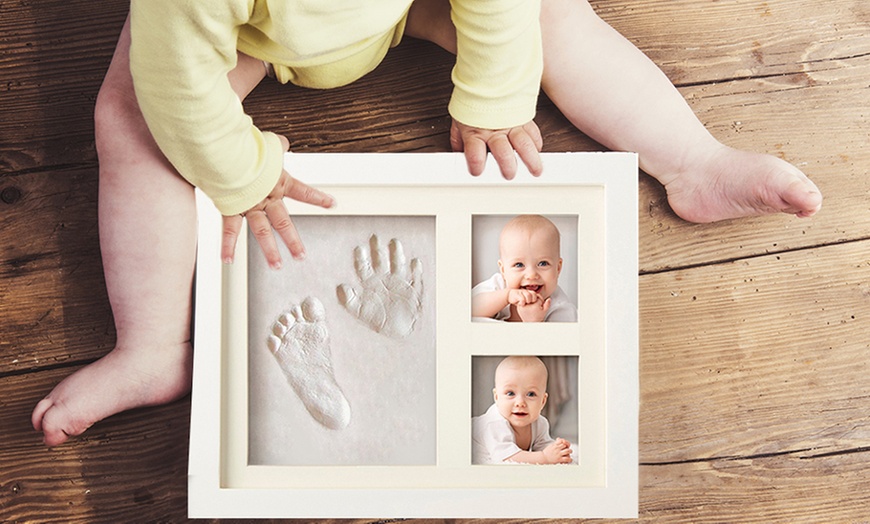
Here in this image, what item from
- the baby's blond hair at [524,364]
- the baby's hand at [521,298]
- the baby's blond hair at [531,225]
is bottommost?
the baby's blond hair at [524,364]

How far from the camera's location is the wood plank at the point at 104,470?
0.67 metres

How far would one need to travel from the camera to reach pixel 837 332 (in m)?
0.68

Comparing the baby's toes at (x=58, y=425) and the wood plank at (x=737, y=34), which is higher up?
the wood plank at (x=737, y=34)

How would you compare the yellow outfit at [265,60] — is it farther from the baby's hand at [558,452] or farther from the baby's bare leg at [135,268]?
the baby's hand at [558,452]

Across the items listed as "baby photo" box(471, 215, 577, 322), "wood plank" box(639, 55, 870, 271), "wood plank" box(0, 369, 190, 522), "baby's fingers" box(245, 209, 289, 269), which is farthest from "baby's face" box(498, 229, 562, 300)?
"wood plank" box(0, 369, 190, 522)

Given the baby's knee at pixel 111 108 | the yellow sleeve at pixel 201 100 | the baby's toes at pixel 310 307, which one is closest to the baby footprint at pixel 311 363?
the baby's toes at pixel 310 307

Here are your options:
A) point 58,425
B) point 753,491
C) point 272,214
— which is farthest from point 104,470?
point 753,491

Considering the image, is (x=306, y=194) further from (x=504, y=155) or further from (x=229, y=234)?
(x=504, y=155)

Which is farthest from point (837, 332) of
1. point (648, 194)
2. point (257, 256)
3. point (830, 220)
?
point (257, 256)

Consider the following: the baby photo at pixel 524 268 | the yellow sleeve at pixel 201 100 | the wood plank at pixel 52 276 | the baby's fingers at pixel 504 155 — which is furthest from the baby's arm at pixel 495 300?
the wood plank at pixel 52 276

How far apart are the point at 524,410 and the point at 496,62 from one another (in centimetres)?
30

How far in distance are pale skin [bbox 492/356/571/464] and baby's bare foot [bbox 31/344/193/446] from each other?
287 millimetres

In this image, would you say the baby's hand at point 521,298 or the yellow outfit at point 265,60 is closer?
Result: the yellow outfit at point 265,60

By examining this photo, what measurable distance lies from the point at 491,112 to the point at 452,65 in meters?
0.09
